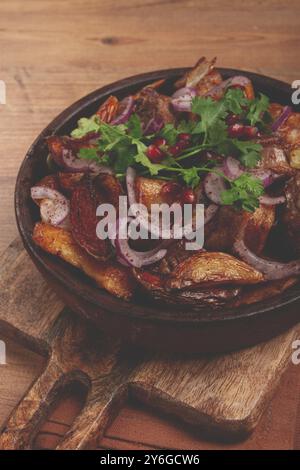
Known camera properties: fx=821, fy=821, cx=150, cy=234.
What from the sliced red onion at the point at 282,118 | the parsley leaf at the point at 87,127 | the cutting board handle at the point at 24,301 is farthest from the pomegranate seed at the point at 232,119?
the cutting board handle at the point at 24,301

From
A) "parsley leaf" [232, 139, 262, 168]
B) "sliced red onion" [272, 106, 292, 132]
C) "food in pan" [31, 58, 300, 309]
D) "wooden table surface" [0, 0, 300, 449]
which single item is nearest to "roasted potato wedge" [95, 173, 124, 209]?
"food in pan" [31, 58, 300, 309]

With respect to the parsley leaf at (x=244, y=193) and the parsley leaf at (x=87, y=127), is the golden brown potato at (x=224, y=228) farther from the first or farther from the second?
the parsley leaf at (x=87, y=127)

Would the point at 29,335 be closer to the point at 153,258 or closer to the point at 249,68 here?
the point at 153,258

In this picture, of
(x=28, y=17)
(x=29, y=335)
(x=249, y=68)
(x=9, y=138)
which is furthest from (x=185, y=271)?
(x=28, y=17)

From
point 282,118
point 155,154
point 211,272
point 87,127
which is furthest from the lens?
point 282,118

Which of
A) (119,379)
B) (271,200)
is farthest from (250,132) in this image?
(119,379)

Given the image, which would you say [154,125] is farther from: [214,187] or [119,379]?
[119,379]
